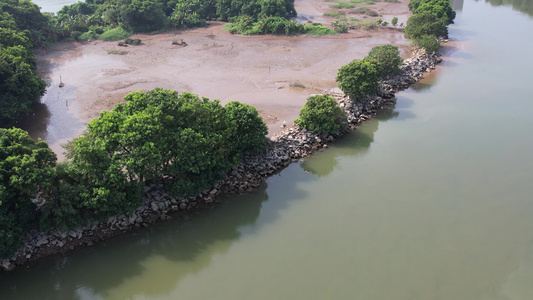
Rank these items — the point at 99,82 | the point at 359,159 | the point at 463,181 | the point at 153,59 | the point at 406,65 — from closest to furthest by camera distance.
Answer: the point at 463,181
the point at 359,159
the point at 99,82
the point at 406,65
the point at 153,59

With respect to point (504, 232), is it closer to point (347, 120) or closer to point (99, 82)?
point (347, 120)

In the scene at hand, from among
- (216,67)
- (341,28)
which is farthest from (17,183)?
(341,28)

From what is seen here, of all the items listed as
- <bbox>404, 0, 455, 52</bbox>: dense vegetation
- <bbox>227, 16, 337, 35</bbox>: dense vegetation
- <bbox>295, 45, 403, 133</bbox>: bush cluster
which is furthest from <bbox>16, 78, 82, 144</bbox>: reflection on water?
<bbox>404, 0, 455, 52</bbox>: dense vegetation

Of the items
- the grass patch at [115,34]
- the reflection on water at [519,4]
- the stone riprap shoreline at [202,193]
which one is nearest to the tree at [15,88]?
the stone riprap shoreline at [202,193]

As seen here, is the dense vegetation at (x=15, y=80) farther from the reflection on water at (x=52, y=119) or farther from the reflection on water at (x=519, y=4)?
the reflection on water at (x=519, y=4)

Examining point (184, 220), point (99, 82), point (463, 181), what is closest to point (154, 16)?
point (99, 82)

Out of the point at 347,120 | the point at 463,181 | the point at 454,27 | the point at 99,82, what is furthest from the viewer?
the point at 454,27

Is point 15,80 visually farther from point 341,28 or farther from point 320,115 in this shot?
point 341,28
